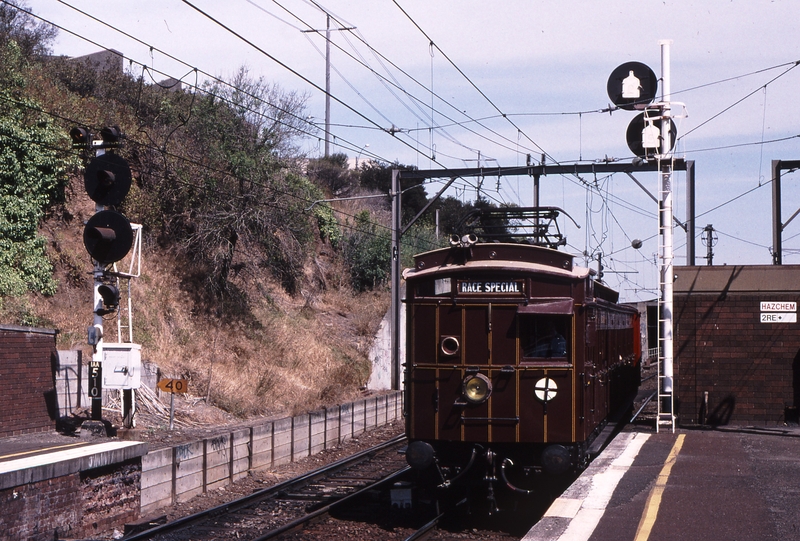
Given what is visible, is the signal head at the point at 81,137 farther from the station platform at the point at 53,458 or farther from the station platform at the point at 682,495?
the station platform at the point at 682,495

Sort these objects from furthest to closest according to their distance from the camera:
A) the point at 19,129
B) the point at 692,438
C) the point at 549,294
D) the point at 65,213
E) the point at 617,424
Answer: the point at 65,213, the point at 19,129, the point at 617,424, the point at 692,438, the point at 549,294

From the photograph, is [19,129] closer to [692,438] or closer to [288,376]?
[288,376]

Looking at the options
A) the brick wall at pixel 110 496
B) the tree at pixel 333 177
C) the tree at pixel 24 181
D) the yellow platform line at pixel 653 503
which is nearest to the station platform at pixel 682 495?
the yellow platform line at pixel 653 503

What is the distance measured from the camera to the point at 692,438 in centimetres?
1258

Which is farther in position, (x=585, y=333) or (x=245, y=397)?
(x=245, y=397)

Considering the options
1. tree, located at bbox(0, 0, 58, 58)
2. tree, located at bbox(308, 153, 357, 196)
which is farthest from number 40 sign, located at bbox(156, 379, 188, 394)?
tree, located at bbox(308, 153, 357, 196)

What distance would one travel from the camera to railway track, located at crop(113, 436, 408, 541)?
9719 millimetres

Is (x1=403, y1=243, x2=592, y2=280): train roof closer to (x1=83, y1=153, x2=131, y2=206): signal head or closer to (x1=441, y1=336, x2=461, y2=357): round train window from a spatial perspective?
(x1=441, y1=336, x2=461, y2=357): round train window

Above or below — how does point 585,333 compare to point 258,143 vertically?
below

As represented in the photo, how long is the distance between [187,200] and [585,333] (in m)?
18.2

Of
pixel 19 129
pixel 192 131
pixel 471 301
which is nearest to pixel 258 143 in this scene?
pixel 192 131

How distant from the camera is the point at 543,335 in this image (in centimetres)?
1012

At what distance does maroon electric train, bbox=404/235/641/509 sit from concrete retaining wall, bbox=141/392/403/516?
3.68 metres

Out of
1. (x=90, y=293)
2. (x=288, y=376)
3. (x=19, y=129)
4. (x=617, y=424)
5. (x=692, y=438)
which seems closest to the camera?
(x=692, y=438)
